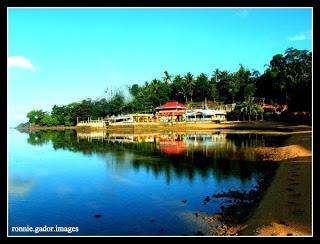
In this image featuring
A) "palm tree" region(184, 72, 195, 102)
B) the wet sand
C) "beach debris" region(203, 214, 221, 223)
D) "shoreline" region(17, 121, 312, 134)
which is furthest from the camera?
"palm tree" region(184, 72, 195, 102)

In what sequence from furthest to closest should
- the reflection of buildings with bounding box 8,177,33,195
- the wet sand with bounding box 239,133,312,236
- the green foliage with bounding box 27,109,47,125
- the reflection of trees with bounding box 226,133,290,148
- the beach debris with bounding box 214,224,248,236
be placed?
the green foliage with bounding box 27,109,47,125 < the reflection of trees with bounding box 226,133,290,148 < the reflection of buildings with bounding box 8,177,33,195 < the beach debris with bounding box 214,224,248,236 < the wet sand with bounding box 239,133,312,236

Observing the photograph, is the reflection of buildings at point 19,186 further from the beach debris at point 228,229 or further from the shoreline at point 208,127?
the shoreline at point 208,127

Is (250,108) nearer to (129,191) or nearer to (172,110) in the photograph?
(172,110)

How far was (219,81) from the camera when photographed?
3344 inches

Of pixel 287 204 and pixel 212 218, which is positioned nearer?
pixel 287 204

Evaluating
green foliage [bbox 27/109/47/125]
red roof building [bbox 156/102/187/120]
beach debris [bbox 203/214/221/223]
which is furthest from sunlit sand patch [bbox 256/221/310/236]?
green foliage [bbox 27/109/47/125]

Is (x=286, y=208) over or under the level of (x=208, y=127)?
under

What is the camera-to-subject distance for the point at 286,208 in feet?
36.8

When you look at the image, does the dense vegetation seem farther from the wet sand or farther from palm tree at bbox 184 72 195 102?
the wet sand

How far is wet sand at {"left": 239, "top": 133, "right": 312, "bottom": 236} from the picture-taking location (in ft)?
31.1

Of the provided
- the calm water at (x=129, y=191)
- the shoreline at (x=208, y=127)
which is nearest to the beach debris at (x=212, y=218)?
the calm water at (x=129, y=191)

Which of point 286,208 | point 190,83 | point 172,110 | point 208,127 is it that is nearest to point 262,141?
point 286,208
